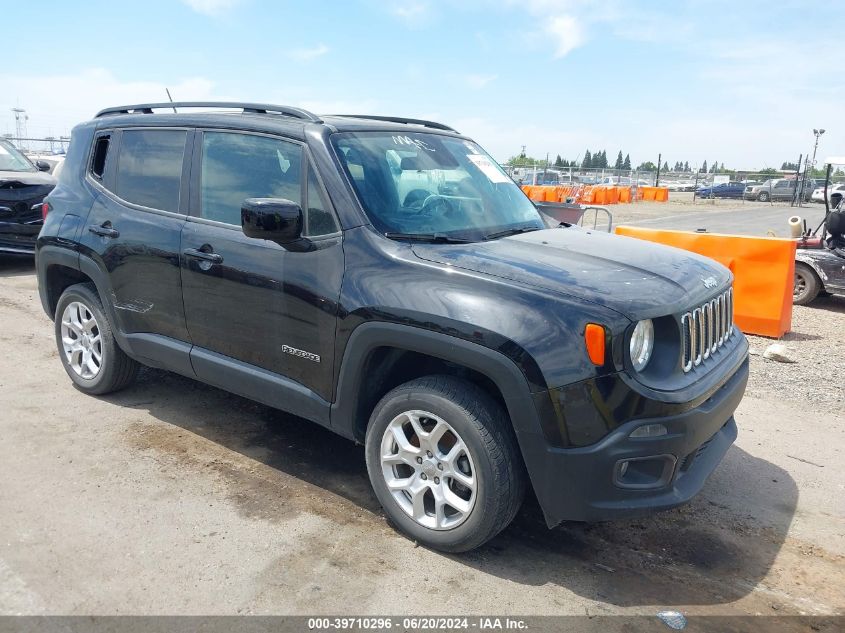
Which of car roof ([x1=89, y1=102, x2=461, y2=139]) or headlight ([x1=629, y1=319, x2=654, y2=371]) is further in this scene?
car roof ([x1=89, y1=102, x2=461, y2=139])

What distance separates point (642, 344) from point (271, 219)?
1.79 m

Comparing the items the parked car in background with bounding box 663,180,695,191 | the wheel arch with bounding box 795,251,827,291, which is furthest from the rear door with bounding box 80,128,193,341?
the parked car in background with bounding box 663,180,695,191

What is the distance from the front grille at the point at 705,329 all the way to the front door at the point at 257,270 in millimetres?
1623

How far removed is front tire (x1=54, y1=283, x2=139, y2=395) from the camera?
4.70m

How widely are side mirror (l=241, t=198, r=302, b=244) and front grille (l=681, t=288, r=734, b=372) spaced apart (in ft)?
6.11

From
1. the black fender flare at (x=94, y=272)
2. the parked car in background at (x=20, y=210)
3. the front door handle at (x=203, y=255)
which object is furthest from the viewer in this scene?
the parked car in background at (x=20, y=210)

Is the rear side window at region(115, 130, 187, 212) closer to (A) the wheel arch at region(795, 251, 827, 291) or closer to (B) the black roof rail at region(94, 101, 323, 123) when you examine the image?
(B) the black roof rail at region(94, 101, 323, 123)

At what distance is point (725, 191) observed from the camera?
47.1 metres

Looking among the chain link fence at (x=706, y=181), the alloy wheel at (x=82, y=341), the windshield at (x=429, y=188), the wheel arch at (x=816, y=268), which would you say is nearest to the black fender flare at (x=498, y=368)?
the windshield at (x=429, y=188)

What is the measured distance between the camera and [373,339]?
3.14m

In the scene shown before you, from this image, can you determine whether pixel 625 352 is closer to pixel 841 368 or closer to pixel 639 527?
pixel 639 527

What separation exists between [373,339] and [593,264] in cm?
109

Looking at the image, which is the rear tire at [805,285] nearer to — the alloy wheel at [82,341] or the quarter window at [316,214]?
the quarter window at [316,214]

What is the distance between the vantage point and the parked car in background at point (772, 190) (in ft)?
142
